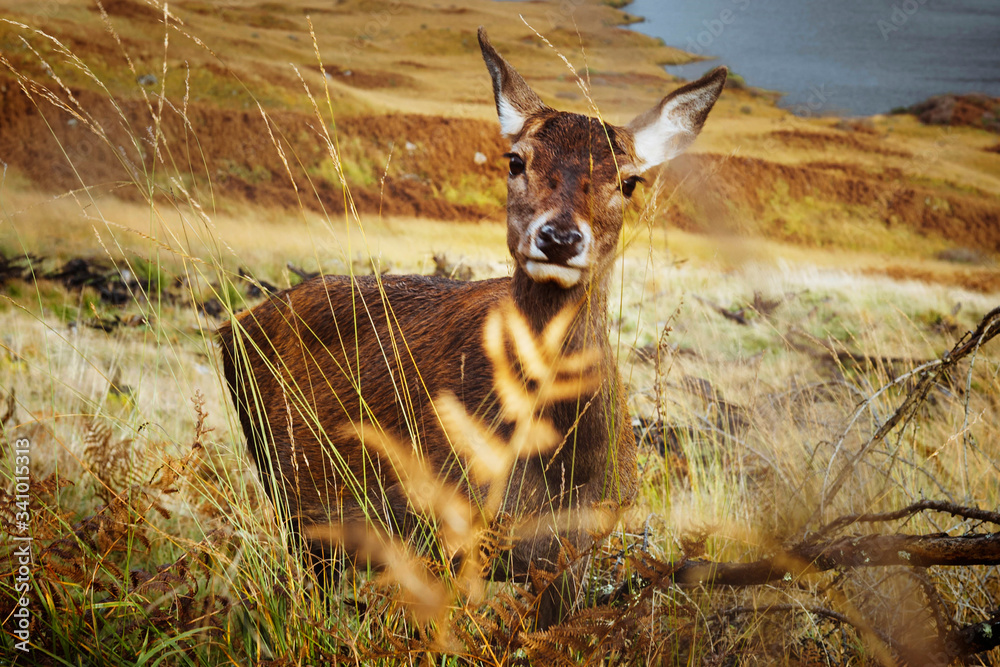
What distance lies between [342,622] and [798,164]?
328 inches

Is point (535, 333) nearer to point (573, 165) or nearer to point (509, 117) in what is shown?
point (573, 165)

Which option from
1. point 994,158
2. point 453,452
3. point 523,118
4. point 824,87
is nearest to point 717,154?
point 824,87

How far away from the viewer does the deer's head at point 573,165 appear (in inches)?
82.8

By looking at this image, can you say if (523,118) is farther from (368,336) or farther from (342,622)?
(342,622)

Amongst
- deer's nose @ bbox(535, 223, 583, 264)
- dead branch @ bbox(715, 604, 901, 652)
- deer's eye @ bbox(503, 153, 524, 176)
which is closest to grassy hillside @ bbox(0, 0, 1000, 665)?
dead branch @ bbox(715, 604, 901, 652)

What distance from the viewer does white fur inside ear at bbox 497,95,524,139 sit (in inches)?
110

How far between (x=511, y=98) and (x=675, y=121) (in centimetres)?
73

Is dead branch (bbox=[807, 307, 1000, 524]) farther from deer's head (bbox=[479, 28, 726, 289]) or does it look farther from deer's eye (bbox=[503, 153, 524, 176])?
deer's eye (bbox=[503, 153, 524, 176])

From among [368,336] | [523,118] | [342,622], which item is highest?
[523,118]

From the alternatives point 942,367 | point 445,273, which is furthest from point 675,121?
point 445,273

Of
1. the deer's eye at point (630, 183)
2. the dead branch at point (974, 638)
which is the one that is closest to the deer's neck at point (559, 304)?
the deer's eye at point (630, 183)

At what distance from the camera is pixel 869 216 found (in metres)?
7.88

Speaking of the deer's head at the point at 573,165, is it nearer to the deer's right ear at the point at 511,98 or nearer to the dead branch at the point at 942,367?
the deer's right ear at the point at 511,98

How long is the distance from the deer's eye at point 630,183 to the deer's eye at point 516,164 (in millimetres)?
416
